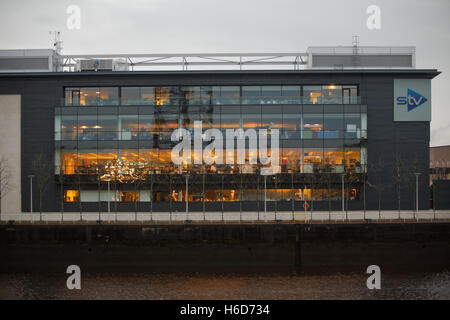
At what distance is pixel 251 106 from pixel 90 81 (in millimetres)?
20353

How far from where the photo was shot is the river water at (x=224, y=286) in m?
33.3

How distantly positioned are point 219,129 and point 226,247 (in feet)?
62.1

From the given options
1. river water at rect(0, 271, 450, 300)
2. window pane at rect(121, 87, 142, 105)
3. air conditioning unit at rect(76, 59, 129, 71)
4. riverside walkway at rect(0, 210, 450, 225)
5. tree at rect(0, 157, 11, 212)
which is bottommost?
river water at rect(0, 271, 450, 300)

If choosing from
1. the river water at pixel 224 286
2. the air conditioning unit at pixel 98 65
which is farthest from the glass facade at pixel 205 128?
the river water at pixel 224 286

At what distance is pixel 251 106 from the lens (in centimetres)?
5481

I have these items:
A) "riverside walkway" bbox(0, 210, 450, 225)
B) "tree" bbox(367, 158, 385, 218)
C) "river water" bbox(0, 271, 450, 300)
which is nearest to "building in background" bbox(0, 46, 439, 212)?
"tree" bbox(367, 158, 385, 218)

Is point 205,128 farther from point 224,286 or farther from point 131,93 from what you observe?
point 224,286

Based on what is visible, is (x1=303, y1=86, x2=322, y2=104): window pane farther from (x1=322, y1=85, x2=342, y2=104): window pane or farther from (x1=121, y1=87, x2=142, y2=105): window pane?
(x1=121, y1=87, x2=142, y2=105): window pane

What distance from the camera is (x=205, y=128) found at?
54969 mm

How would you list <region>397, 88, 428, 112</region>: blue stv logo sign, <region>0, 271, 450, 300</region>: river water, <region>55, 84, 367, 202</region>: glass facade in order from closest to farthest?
<region>0, 271, 450, 300</region>: river water
<region>55, 84, 367, 202</region>: glass facade
<region>397, 88, 428, 112</region>: blue stv logo sign

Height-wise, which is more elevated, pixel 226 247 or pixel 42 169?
pixel 42 169

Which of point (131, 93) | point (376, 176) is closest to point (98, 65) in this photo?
point (131, 93)

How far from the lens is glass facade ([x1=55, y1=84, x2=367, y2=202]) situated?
54.3 m

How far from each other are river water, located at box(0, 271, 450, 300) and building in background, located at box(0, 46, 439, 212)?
16.6m
